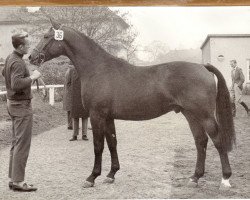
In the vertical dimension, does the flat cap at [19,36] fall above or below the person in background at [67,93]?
above

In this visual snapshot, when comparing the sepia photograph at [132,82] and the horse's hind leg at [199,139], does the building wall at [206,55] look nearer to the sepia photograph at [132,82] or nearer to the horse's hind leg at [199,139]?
the sepia photograph at [132,82]

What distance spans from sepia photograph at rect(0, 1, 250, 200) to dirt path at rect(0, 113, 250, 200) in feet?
0.08

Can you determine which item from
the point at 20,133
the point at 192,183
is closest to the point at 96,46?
the point at 20,133

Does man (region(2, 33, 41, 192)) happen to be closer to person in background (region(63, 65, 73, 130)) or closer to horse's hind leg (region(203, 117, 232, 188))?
horse's hind leg (region(203, 117, 232, 188))

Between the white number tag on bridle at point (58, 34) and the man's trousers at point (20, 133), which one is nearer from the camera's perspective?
the man's trousers at point (20, 133)

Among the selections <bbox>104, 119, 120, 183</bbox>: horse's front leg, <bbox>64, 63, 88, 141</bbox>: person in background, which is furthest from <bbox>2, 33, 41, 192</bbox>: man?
<bbox>64, 63, 88, 141</bbox>: person in background

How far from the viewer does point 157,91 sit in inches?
231

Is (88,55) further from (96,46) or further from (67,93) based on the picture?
(67,93)

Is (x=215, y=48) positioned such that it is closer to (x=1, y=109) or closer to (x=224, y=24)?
(x=224, y=24)

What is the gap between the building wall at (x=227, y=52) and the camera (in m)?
6.10

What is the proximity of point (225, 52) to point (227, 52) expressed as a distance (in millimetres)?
99

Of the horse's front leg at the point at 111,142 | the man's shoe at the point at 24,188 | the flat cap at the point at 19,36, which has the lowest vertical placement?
the man's shoe at the point at 24,188

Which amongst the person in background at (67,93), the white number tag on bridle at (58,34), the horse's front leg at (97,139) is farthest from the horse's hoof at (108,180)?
the person in background at (67,93)

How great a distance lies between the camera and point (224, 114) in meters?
5.93
